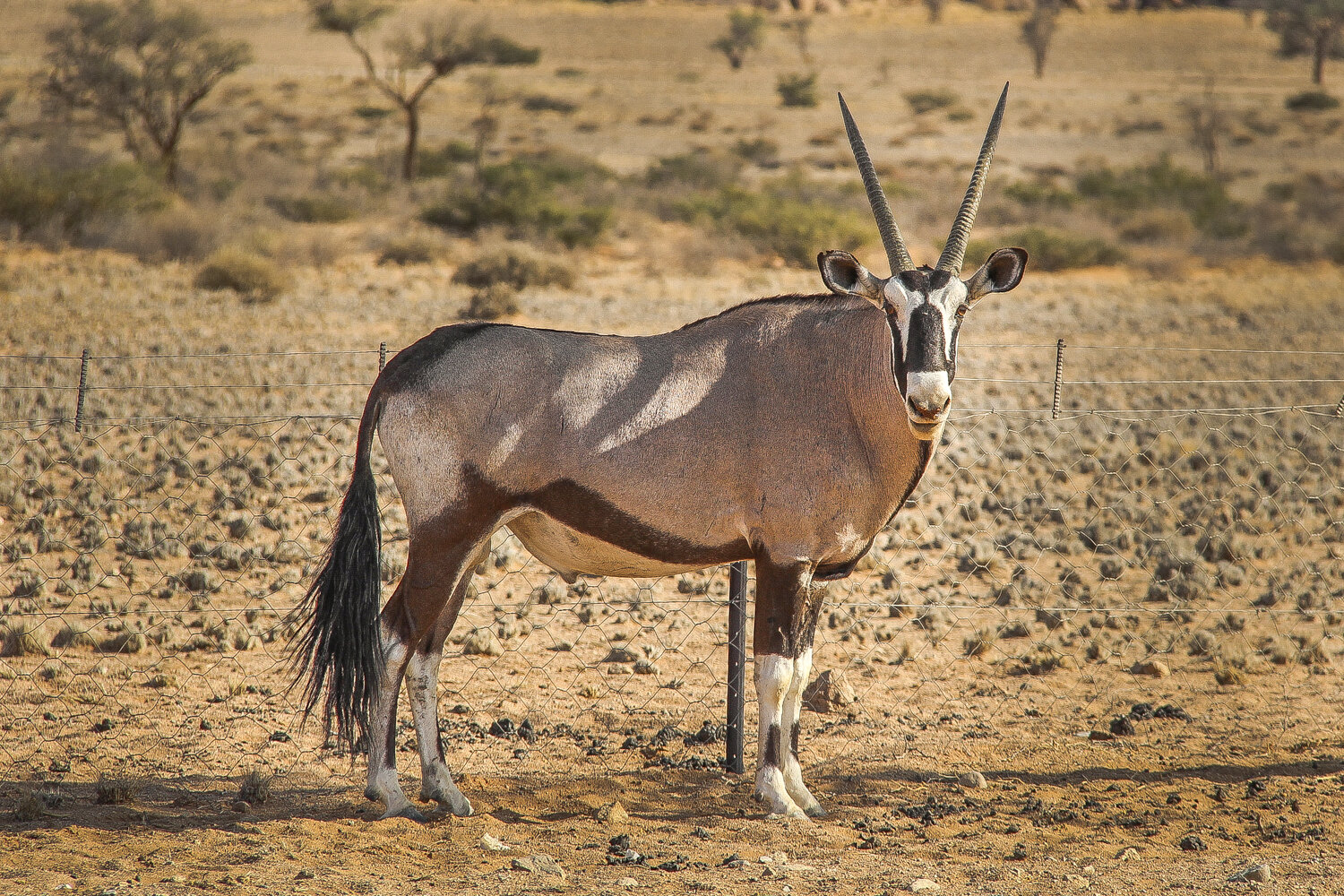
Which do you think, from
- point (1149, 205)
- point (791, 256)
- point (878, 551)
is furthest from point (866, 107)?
point (878, 551)

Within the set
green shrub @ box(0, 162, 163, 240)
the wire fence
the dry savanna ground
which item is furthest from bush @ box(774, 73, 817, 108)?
the wire fence

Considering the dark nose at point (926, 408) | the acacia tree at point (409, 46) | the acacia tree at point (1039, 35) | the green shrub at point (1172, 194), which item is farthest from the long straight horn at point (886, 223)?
the acacia tree at point (1039, 35)

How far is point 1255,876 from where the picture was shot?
15.8 feet

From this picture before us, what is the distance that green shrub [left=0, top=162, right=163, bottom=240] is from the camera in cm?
2348

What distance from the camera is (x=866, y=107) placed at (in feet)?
209

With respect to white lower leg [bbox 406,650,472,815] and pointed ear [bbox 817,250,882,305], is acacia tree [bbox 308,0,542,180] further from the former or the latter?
pointed ear [bbox 817,250,882,305]

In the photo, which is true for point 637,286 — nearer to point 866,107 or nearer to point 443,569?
point 443,569

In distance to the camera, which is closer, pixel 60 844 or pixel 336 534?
pixel 60 844

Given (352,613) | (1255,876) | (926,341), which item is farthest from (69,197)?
(1255,876)

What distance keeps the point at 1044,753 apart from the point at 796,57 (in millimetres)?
80857

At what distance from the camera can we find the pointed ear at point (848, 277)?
5.23m

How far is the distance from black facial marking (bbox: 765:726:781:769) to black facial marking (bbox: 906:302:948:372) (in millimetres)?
1893

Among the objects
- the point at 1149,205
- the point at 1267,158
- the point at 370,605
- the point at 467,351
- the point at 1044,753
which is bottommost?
the point at 1044,753

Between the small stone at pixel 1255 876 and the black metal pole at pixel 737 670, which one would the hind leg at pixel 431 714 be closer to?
the black metal pole at pixel 737 670
